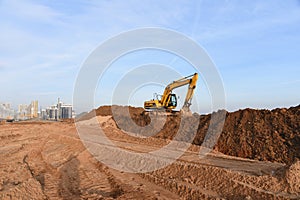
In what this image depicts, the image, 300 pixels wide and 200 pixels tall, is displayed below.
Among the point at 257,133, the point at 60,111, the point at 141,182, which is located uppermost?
the point at 60,111

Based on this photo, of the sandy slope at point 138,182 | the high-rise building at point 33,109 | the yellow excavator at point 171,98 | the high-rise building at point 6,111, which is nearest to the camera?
the sandy slope at point 138,182

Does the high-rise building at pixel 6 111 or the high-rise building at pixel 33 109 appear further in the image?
the high-rise building at pixel 33 109

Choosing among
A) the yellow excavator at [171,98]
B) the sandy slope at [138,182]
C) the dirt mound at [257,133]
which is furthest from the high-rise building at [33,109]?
the sandy slope at [138,182]

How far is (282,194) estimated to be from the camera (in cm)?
706

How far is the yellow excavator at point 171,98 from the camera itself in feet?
74.7

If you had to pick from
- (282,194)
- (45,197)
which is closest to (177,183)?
(282,194)

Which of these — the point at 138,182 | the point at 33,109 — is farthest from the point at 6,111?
the point at 138,182

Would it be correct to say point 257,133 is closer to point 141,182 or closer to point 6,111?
point 141,182

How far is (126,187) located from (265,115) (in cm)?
1168

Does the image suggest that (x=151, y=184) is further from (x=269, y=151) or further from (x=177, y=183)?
(x=269, y=151)

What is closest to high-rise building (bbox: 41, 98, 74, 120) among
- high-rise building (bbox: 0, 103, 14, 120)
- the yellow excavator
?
high-rise building (bbox: 0, 103, 14, 120)

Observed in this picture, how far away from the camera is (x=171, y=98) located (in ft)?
85.3

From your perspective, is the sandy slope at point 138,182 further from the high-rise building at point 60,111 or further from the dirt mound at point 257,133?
the high-rise building at point 60,111

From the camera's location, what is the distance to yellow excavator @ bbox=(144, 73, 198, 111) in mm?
22766
